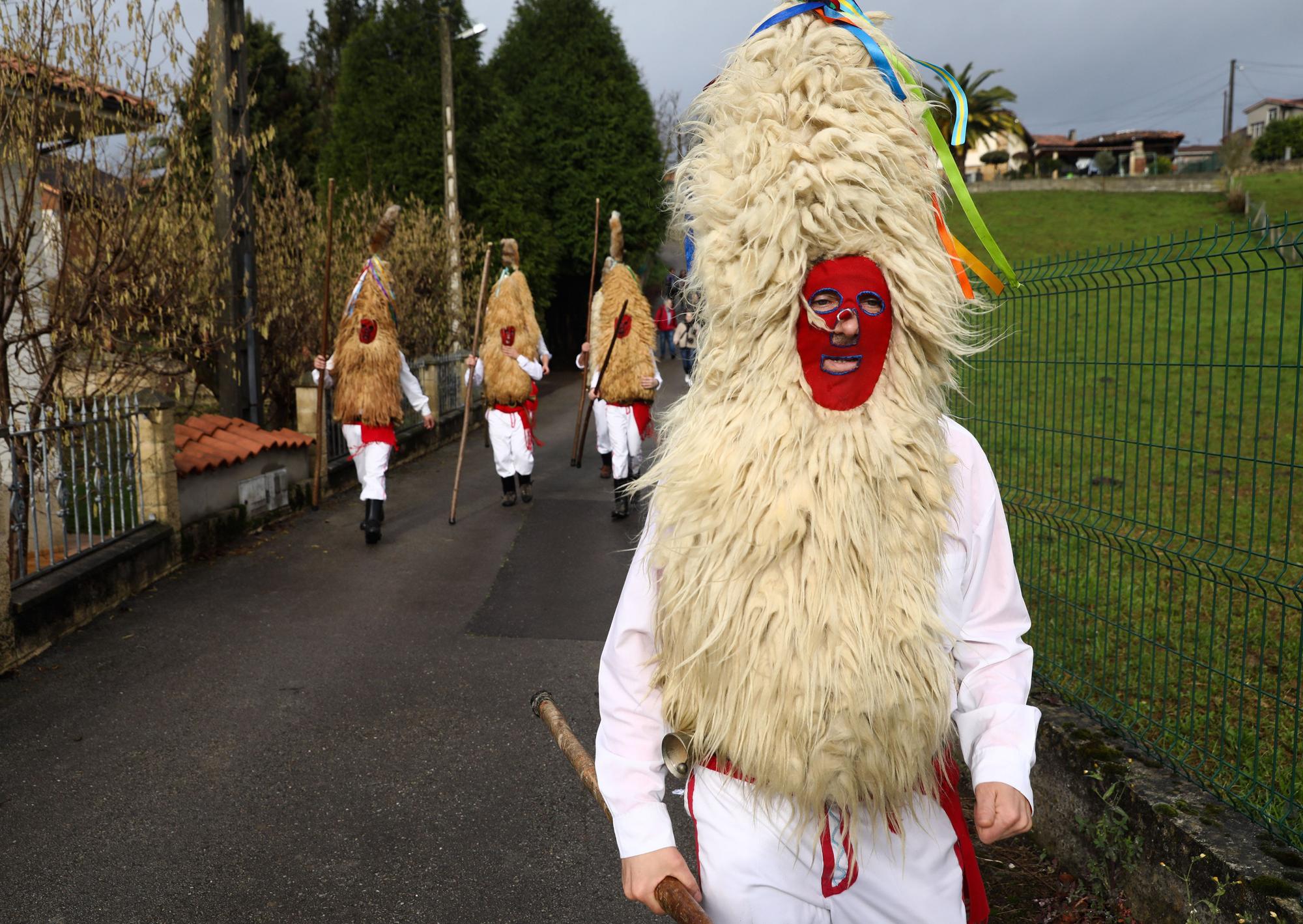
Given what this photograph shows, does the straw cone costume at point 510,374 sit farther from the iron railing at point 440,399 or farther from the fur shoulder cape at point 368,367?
the iron railing at point 440,399

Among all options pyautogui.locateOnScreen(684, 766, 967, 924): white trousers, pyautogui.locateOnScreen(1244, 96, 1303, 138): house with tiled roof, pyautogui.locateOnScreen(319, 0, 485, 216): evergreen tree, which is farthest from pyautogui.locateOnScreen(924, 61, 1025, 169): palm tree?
pyautogui.locateOnScreen(684, 766, 967, 924): white trousers

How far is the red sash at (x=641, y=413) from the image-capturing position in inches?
410

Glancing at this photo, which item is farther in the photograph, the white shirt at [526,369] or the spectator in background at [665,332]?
the spectator in background at [665,332]

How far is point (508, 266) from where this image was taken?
10703mm

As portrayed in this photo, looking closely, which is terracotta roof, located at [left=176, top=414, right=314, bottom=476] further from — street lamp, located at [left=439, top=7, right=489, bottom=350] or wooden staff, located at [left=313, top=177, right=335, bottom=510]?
street lamp, located at [left=439, top=7, right=489, bottom=350]

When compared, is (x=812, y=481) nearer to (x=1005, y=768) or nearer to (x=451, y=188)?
(x=1005, y=768)

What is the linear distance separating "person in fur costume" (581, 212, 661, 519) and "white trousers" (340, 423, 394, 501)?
90.8 inches

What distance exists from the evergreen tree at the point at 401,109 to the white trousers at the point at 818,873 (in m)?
21.7

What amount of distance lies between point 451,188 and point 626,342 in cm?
955

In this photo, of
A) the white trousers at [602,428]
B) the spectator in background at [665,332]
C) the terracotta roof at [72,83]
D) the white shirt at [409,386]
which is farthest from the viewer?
the spectator in background at [665,332]

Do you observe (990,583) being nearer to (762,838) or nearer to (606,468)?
(762,838)

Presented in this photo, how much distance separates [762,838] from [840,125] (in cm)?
135

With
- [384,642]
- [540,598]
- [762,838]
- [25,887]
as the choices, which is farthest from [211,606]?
[762,838]

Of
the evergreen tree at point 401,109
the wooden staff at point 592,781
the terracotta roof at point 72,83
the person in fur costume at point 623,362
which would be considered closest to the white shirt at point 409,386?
the person in fur costume at point 623,362
